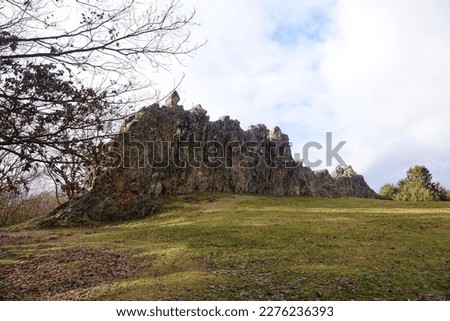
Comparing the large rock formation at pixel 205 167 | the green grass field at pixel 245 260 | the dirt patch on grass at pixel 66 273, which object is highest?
the large rock formation at pixel 205 167

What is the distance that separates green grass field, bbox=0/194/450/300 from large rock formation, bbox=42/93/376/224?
5.66 m

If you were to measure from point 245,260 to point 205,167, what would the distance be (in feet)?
77.0

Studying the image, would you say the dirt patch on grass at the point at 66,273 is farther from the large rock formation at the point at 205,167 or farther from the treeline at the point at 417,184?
the treeline at the point at 417,184

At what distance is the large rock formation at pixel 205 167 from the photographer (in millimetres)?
28812

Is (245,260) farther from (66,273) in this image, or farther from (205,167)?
(205,167)

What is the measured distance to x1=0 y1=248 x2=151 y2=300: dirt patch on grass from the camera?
10651 millimetres

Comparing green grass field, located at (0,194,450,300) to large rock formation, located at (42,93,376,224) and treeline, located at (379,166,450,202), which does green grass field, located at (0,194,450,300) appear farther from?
treeline, located at (379,166,450,202)

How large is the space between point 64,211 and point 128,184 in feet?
74.9

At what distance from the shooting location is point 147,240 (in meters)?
18.5

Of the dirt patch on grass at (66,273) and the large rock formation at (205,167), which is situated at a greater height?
the large rock formation at (205,167)

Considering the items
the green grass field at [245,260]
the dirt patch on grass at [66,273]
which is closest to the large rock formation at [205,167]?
the green grass field at [245,260]

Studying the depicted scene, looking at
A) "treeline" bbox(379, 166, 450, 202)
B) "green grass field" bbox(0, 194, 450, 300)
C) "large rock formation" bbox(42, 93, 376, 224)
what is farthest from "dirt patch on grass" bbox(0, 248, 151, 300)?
"treeline" bbox(379, 166, 450, 202)

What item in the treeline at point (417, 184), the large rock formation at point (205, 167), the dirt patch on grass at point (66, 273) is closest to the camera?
the dirt patch on grass at point (66, 273)

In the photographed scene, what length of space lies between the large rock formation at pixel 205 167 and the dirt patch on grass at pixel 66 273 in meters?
12.3
